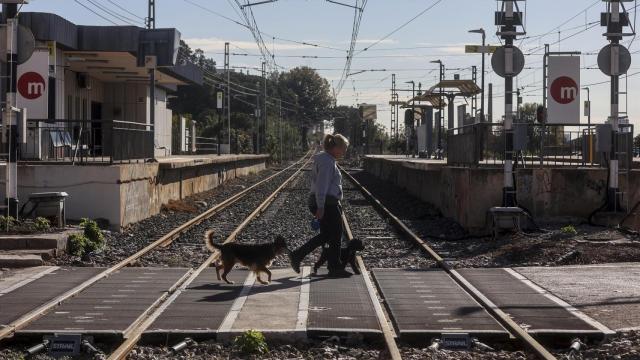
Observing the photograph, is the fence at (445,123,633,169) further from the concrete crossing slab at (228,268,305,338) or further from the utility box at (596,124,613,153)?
the concrete crossing slab at (228,268,305,338)

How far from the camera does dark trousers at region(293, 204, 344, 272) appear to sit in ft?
37.6

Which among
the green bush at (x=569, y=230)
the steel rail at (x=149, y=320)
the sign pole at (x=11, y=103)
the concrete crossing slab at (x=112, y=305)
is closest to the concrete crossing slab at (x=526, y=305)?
the steel rail at (x=149, y=320)

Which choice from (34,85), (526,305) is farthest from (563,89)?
(34,85)

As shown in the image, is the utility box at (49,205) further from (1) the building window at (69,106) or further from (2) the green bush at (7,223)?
(1) the building window at (69,106)

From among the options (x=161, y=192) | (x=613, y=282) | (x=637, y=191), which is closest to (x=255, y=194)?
(x=161, y=192)

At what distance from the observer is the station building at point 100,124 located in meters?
18.4

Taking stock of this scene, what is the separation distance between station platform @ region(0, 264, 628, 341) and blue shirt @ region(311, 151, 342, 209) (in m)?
1.09

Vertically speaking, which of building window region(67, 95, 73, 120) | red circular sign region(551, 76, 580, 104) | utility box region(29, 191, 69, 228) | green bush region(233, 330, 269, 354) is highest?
building window region(67, 95, 73, 120)

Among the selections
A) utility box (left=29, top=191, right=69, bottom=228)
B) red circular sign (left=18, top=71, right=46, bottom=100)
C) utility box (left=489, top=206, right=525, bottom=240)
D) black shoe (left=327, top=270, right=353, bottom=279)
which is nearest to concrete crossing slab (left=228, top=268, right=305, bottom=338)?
black shoe (left=327, top=270, right=353, bottom=279)

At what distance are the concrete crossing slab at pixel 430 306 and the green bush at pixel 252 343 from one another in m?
1.28

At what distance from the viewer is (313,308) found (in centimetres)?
927

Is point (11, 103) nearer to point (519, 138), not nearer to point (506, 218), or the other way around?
point (506, 218)

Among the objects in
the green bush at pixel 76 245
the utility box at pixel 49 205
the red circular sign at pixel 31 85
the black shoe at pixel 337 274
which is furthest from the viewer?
the red circular sign at pixel 31 85

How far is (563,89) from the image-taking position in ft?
64.6
